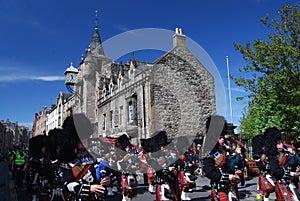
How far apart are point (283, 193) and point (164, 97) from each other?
17636mm

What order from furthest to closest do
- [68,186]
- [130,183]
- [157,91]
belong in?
1. [157,91]
2. [130,183]
3. [68,186]

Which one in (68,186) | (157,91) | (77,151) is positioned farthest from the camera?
(157,91)

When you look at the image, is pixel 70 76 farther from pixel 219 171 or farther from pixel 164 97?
pixel 219 171

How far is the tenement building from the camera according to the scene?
22.5 m

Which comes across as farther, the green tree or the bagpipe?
the green tree

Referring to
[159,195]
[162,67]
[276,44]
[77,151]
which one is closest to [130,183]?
[159,195]

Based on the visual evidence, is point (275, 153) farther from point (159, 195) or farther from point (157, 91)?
point (157, 91)

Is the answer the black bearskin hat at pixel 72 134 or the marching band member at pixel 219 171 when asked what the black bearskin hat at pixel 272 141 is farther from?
the black bearskin hat at pixel 72 134

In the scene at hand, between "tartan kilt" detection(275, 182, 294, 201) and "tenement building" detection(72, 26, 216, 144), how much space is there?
15.7 metres

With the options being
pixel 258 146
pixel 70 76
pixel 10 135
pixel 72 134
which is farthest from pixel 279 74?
pixel 10 135

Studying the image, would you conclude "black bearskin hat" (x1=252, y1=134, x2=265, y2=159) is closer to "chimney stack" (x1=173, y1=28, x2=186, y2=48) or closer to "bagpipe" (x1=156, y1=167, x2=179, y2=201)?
"bagpipe" (x1=156, y1=167, x2=179, y2=201)

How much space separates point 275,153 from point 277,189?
78 cm

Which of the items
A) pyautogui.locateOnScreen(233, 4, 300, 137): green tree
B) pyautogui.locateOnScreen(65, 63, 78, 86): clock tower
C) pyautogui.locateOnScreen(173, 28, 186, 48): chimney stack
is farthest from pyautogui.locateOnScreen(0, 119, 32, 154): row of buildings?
pyautogui.locateOnScreen(233, 4, 300, 137): green tree

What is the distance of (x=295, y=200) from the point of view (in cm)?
580
